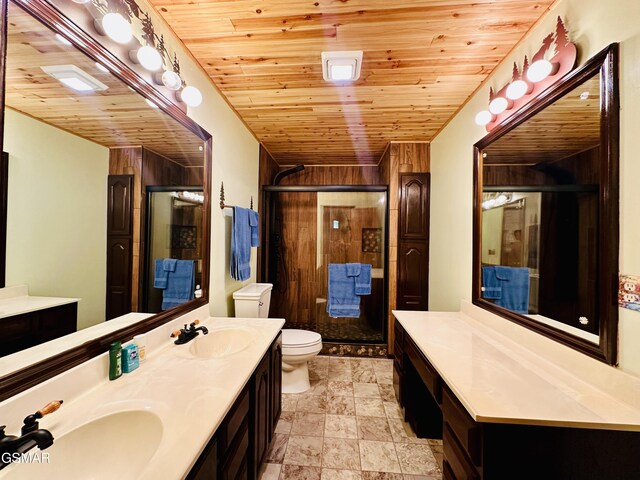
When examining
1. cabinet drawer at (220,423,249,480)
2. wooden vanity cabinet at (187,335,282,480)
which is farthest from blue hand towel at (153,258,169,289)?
cabinet drawer at (220,423,249,480)

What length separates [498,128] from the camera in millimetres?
1565

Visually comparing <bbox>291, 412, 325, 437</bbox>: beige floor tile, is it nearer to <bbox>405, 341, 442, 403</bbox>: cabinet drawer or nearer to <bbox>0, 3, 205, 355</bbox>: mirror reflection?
<bbox>405, 341, 442, 403</bbox>: cabinet drawer

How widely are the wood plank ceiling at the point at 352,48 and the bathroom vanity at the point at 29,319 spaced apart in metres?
1.42

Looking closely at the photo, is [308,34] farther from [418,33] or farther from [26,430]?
[26,430]

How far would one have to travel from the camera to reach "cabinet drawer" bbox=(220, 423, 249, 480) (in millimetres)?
881

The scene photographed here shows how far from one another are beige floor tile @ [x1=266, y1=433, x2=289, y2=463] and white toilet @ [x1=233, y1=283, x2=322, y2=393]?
47 centimetres

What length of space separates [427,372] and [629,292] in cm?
88

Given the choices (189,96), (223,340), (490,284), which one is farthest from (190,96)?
(490,284)

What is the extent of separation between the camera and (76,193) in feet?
3.01

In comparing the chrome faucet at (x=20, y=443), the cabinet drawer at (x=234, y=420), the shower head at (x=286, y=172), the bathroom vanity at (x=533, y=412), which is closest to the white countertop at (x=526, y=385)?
the bathroom vanity at (x=533, y=412)

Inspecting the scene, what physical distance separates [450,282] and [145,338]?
227cm

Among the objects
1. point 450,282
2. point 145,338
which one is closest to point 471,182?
point 450,282

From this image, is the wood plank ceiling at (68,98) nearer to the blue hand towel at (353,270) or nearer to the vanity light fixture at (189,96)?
the vanity light fixture at (189,96)

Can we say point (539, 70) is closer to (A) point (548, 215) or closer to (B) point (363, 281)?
(A) point (548, 215)
